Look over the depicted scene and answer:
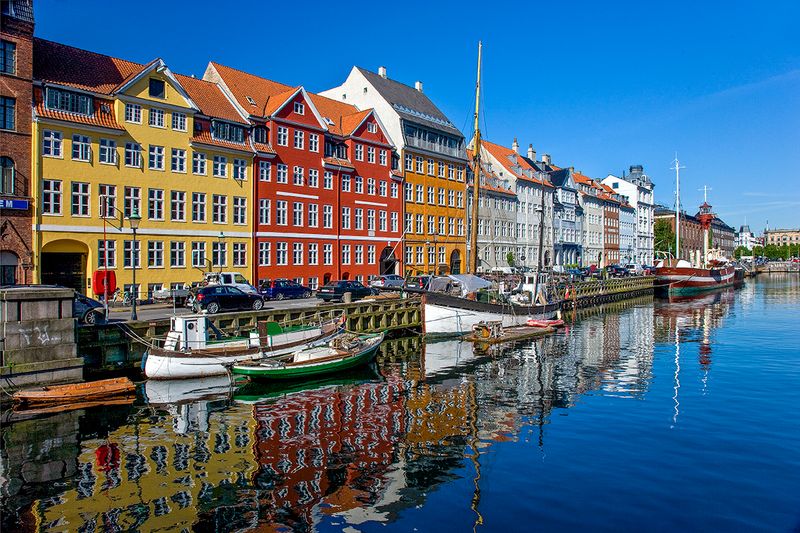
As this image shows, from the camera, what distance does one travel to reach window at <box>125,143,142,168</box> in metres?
41.5

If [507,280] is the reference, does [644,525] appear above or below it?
below

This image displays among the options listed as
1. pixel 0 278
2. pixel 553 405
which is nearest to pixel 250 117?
pixel 0 278

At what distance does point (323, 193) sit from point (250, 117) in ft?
32.5

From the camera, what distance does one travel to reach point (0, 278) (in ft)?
116

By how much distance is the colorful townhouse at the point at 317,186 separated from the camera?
50.8m

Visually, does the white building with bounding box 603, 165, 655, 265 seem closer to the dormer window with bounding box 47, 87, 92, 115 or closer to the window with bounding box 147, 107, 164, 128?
the window with bounding box 147, 107, 164, 128

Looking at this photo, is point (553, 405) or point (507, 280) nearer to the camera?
point (553, 405)

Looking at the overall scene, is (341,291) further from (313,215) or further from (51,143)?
(51,143)

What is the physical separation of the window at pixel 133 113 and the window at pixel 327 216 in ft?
60.1

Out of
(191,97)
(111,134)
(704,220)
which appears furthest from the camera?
(704,220)

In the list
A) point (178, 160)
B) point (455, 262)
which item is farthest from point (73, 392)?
point (455, 262)

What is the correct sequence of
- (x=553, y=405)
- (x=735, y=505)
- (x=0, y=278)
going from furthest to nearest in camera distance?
1. (x=0, y=278)
2. (x=553, y=405)
3. (x=735, y=505)

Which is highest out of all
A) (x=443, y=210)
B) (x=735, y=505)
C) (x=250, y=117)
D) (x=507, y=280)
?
(x=250, y=117)

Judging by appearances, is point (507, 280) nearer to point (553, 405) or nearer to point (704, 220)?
point (553, 405)
